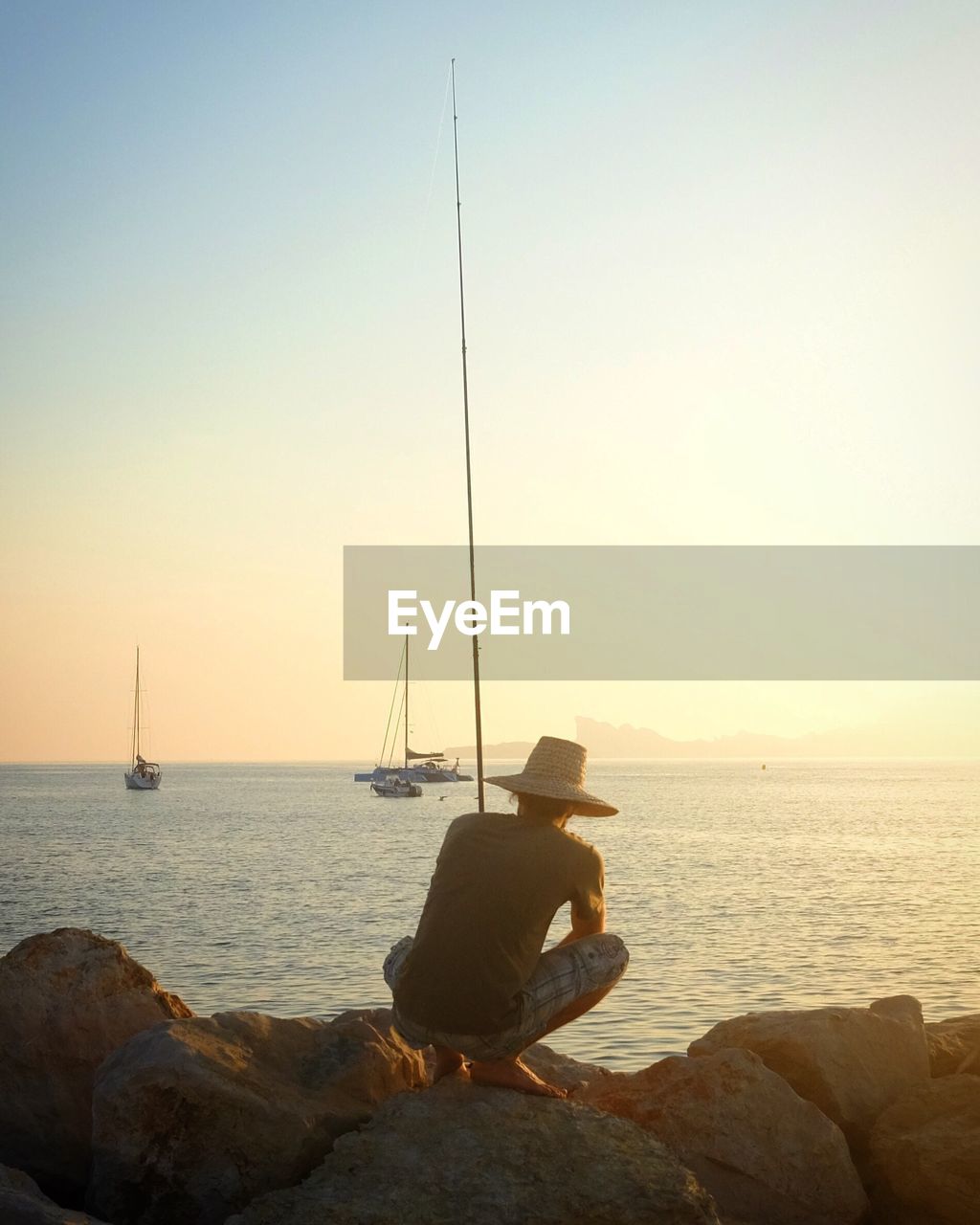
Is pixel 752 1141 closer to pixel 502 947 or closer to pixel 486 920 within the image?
pixel 502 947

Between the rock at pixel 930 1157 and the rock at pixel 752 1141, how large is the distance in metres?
0.18

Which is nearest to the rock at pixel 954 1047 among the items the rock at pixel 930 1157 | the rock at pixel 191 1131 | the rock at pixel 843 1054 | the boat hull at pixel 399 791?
the rock at pixel 843 1054

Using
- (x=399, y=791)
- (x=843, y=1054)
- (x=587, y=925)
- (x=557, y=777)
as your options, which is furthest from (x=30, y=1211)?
(x=399, y=791)

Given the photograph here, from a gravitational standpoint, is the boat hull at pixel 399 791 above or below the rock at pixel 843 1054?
below

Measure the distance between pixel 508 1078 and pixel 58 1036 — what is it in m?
2.54

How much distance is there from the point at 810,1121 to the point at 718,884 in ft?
94.6

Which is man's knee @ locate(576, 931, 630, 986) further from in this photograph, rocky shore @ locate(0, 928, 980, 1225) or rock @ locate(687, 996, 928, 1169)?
rock @ locate(687, 996, 928, 1169)

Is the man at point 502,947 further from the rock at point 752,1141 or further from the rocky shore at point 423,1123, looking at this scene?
the rock at point 752,1141

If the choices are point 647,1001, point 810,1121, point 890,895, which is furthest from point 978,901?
point 810,1121

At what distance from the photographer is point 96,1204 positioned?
5.15 metres

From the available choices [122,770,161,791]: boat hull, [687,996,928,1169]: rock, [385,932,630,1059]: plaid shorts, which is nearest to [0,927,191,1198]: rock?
[385,932,630,1059]: plaid shorts

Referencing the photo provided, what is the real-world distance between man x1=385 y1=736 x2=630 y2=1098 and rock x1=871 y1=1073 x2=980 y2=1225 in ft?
5.89

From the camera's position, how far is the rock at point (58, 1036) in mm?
6016

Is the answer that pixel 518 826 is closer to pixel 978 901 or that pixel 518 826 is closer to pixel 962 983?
pixel 962 983
